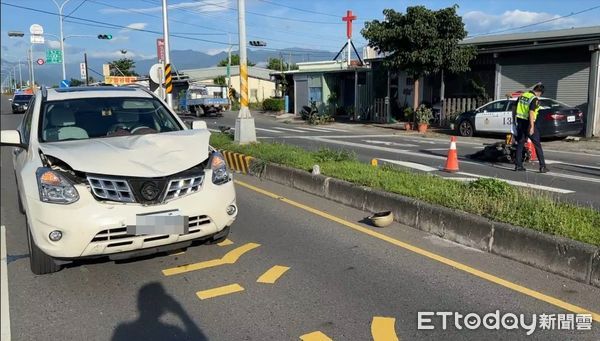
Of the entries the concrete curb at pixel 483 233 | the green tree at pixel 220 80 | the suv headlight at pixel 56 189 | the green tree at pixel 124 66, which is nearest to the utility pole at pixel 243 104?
the concrete curb at pixel 483 233

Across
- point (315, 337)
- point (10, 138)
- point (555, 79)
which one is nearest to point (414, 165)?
point (10, 138)

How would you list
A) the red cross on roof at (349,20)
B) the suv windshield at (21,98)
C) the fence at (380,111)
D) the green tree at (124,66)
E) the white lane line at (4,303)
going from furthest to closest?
the green tree at (124,66) < the suv windshield at (21,98) < the red cross on roof at (349,20) < the fence at (380,111) < the white lane line at (4,303)

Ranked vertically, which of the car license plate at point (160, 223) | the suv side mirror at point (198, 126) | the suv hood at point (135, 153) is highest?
the suv side mirror at point (198, 126)

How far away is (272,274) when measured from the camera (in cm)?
486

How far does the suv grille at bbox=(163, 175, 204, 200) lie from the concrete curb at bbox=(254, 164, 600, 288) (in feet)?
9.00

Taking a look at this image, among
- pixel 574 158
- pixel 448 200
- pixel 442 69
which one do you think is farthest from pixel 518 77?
pixel 448 200

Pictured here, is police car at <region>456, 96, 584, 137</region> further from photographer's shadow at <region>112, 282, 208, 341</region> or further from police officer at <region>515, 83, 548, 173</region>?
photographer's shadow at <region>112, 282, 208, 341</region>

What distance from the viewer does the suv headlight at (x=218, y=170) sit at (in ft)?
16.6

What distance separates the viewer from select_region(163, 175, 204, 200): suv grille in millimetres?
4621

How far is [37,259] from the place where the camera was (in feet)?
15.4

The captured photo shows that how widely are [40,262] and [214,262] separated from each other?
60.6 inches

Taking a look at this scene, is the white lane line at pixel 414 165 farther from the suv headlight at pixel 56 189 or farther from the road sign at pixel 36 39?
the road sign at pixel 36 39

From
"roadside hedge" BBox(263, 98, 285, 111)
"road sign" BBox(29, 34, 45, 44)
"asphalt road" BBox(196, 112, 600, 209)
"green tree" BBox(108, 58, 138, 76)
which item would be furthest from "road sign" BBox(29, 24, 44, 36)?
"green tree" BBox(108, 58, 138, 76)

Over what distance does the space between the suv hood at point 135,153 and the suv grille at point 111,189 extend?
0.25ft
